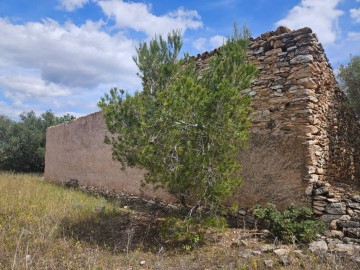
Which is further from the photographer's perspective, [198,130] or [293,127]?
[293,127]

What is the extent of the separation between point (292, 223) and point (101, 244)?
2.87 metres

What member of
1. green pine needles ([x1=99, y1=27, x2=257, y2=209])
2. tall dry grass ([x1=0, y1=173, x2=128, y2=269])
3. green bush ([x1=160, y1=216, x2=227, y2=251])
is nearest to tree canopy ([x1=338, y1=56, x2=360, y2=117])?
green pine needles ([x1=99, y1=27, x2=257, y2=209])

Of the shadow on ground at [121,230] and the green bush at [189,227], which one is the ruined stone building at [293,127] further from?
the shadow on ground at [121,230]

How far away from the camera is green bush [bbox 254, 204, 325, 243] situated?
4602 mm

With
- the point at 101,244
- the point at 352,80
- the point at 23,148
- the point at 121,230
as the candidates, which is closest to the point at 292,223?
the point at 121,230

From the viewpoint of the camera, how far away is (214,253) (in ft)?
14.2

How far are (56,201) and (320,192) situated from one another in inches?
211

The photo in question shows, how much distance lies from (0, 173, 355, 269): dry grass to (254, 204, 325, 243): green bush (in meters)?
0.38

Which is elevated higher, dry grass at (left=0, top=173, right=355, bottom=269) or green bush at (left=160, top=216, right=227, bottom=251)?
green bush at (left=160, top=216, right=227, bottom=251)

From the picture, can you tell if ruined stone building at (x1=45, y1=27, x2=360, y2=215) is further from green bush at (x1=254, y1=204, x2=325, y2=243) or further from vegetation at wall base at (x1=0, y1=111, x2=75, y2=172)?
vegetation at wall base at (x1=0, y1=111, x2=75, y2=172)

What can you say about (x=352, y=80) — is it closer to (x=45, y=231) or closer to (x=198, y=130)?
(x=198, y=130)

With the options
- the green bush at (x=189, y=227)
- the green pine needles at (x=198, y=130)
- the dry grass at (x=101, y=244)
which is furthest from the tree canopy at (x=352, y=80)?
the green bush at (x=189, y=227)

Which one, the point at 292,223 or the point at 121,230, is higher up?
the point at 292,223

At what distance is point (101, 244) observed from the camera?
4812 millimetres
